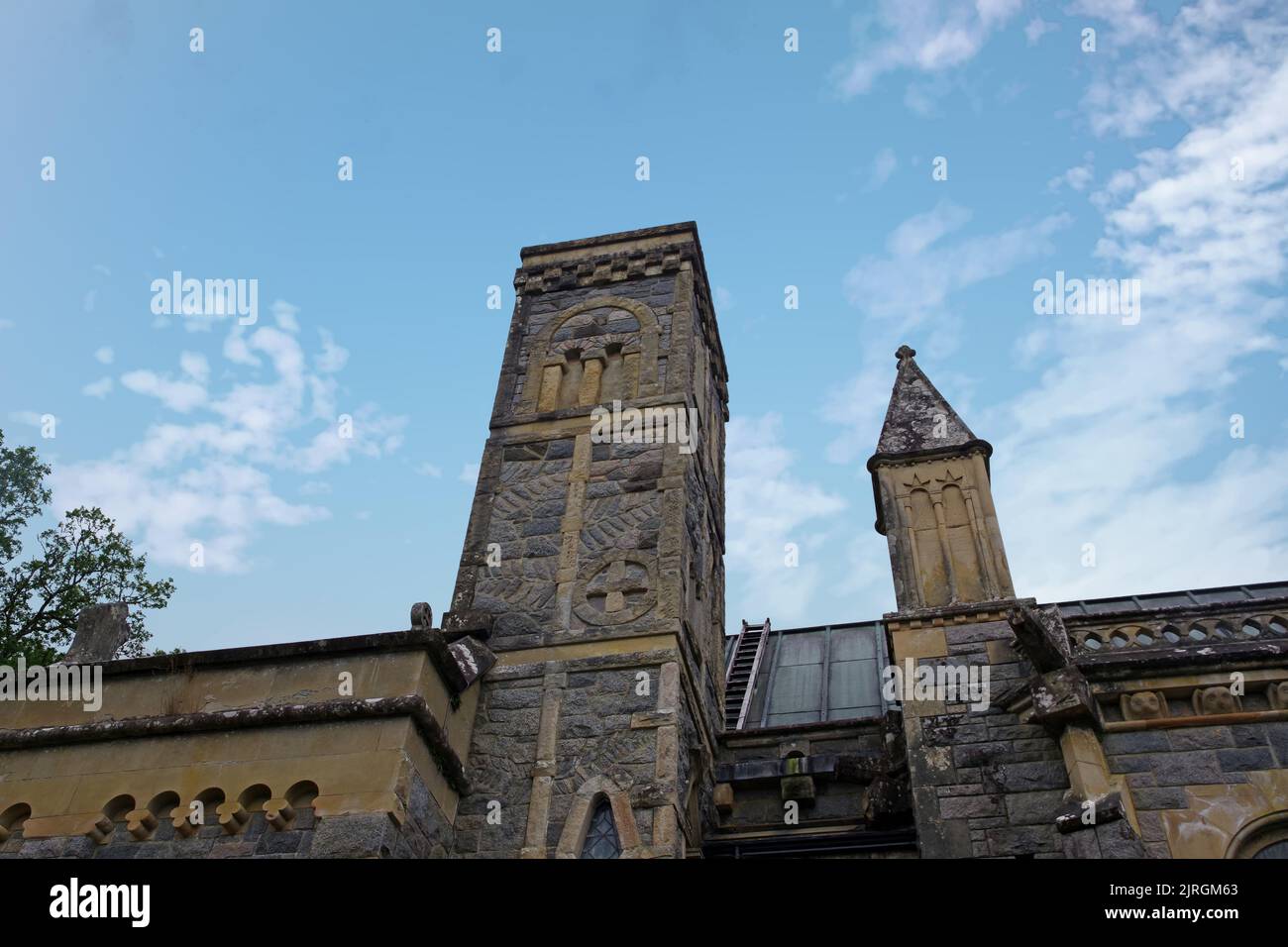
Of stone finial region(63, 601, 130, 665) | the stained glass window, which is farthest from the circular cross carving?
stone finial region(63, 601, 130, 665)

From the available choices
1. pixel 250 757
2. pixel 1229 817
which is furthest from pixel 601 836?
pixel 1229 817

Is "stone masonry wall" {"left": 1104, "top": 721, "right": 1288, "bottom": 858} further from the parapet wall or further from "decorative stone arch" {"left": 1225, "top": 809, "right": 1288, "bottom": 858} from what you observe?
the parapet wall

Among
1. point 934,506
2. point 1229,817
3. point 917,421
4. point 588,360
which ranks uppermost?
point 588,360

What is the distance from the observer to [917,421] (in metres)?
12.0

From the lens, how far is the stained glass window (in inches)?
329

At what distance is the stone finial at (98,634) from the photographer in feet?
30.7

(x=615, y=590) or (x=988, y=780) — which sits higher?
(x=615, y=590)

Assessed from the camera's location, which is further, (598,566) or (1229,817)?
(598,566)

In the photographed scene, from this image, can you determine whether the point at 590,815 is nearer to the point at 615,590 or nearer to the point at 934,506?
the point at 615,590

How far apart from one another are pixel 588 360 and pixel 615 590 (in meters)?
3.58

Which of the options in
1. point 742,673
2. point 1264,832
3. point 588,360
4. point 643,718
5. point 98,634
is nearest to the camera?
point 1264,832
